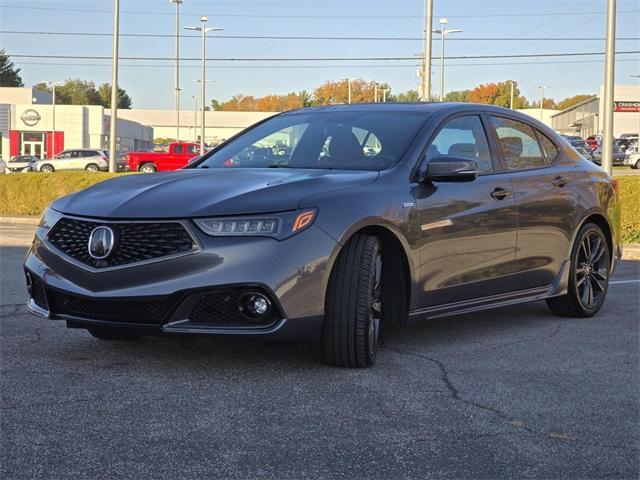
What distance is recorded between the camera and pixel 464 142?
625 cm

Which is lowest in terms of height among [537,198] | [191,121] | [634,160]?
[537,198]

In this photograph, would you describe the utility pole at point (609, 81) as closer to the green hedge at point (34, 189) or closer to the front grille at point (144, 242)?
the green hedge at point (34, 189)

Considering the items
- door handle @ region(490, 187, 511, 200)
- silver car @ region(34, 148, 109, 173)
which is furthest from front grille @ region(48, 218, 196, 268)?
silver car @ region(34, 148, 109, 173)

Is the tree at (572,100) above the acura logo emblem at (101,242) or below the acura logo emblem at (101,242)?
above

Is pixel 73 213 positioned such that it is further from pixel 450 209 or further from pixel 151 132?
pixel 151 132

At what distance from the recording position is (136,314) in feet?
15.8

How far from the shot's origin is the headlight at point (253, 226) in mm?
4723

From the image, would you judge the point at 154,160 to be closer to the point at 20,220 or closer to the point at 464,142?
the point at 20,220

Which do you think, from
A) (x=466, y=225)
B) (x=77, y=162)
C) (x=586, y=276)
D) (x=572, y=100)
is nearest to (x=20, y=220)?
(x=586, y=276)

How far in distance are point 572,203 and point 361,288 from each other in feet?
8.48

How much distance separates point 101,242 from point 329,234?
116 centimetres

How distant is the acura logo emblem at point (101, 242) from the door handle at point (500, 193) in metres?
2.57

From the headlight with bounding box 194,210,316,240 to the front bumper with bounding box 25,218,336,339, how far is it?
0.03 meters

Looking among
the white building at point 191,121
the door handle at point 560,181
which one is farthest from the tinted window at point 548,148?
the white building at point 191,121
